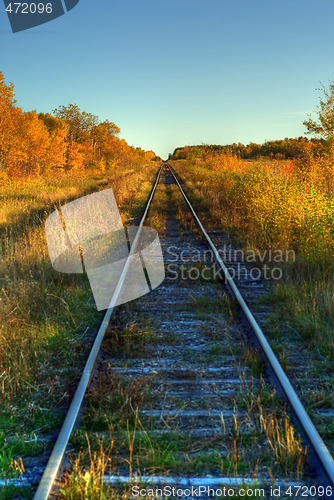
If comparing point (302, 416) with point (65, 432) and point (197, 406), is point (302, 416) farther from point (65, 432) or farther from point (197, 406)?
point (65, 432)

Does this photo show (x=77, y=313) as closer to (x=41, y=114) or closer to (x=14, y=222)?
(x=14, y=222)

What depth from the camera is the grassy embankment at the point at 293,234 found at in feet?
15.3

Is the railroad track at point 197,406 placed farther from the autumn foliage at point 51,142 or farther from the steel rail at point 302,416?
the autumn foliage at point 51,142

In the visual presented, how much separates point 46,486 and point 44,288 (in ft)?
11.9

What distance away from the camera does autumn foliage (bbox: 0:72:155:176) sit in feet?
88.4

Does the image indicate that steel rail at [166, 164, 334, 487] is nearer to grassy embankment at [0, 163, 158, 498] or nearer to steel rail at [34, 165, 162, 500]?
steel rail at [34, 165, 162, 500]

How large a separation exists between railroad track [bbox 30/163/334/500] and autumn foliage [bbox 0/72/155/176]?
66.2 feet

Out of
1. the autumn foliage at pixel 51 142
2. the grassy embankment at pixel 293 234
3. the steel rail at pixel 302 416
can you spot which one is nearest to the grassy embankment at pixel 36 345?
the steel rail at pixel 302 416

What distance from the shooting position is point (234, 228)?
984 cm

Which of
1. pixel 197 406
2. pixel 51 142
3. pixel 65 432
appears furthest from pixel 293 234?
pixel 51 142

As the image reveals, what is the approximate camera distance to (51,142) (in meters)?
39.3

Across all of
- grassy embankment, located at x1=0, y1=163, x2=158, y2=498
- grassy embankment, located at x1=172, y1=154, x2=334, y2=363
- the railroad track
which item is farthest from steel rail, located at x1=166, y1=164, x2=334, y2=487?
grassy embankment, located at x1=0, y1=163, x2=158, y2=498

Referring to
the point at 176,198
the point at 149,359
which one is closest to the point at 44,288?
the point at 149,359

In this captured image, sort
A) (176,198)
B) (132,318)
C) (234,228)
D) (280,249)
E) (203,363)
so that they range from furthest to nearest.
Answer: (176,198) < (234,228) < (280,249) < (132,318) < (203,363)
